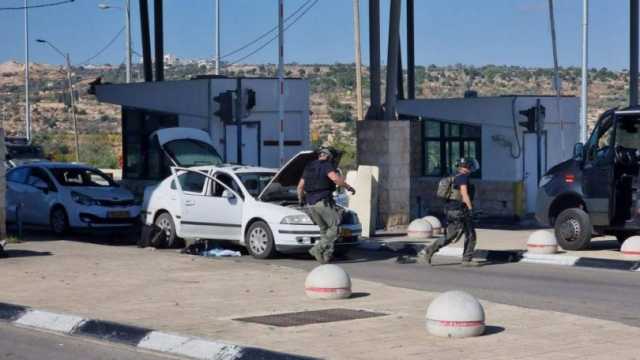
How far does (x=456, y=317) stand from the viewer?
1089 cm

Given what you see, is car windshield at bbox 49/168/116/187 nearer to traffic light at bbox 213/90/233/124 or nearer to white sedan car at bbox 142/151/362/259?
traffic light at bbox 213/90/233/124

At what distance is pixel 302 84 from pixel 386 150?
18.9ft

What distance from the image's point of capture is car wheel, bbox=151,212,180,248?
22.1 m

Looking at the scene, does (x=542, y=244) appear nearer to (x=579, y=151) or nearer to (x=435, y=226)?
(x=579, y=151)

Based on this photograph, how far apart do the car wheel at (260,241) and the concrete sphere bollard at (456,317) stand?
9067 mm

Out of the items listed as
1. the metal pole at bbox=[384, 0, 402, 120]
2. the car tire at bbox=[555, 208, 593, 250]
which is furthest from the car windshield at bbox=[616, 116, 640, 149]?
the metal pole at bbox=[384, 0, 402, 120]

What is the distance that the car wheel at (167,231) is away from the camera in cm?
2208

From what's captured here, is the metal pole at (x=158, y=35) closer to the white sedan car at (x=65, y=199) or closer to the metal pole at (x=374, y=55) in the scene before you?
the white sedan car at (x=65, y=199)

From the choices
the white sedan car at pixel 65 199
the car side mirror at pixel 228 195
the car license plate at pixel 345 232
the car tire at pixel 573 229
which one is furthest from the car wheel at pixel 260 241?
the white sedan car at pixel 65 199

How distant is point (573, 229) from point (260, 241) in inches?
211

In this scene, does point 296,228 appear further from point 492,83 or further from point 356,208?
point 492,83

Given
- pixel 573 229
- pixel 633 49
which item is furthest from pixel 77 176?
pixel 633 49

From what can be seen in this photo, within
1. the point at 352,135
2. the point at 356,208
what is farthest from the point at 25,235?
the point at 352,135

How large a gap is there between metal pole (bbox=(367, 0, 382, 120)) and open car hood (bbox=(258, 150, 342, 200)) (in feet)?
19.7
